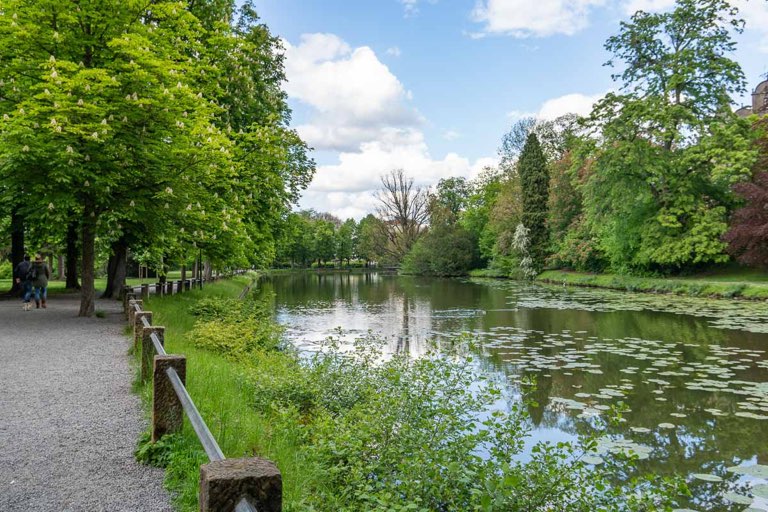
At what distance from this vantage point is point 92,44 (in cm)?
1296

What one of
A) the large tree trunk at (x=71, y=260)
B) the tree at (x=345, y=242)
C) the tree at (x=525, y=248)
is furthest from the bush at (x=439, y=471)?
the tree at (x=345, y=242)

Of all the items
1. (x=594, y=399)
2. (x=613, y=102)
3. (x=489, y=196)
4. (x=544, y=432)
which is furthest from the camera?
(x=489, y=196)

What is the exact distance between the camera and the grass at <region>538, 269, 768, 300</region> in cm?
2531

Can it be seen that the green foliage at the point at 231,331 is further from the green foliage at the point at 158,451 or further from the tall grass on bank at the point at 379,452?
the green foliage at the point at 158,451

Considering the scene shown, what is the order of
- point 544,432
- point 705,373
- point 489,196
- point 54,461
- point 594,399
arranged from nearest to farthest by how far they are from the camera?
point 54,461, point 544,432, point 594,399, point 705,373, point 489,196

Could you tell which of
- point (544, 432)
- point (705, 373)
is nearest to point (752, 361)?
point (705, 373)

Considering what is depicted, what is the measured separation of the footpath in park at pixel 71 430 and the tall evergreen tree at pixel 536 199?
141ft

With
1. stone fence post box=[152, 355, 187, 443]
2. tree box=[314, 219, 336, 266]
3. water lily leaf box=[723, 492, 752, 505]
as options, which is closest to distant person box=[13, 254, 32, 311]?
stone fence post box=[152, 355, 187, 443]

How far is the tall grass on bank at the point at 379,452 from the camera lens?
4.22 metres

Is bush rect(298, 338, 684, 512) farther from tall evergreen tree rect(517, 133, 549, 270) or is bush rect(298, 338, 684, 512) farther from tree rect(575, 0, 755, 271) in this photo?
tall evergreen tree rect(517, 133, 549, 270)

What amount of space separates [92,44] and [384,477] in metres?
13.1

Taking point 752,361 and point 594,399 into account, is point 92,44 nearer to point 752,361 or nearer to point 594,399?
point 594,399

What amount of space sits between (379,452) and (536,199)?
4689cm

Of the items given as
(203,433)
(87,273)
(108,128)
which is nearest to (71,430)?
(203,433)
